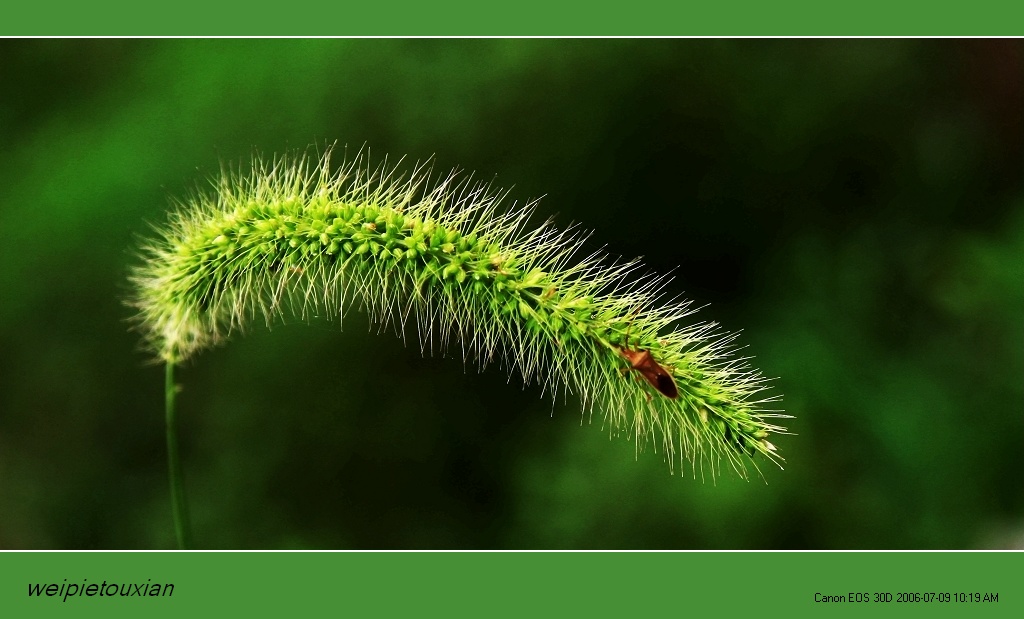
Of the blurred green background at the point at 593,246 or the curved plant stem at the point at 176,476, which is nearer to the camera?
the curved plant stem at the point at 176,476

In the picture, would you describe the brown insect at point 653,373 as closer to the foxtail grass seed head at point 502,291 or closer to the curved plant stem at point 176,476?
the foxtail grass seed head at point 502,291

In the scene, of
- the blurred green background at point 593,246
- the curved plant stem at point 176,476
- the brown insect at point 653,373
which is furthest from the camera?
the blurred green background at point 593,246

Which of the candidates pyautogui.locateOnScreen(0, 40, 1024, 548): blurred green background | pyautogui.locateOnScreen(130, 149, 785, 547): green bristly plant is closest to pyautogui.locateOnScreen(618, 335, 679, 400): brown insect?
pyautogui.locateOnScreen(130, 149, 785, 547): green bristly plant

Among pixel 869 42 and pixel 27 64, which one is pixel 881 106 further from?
pixel 27 64

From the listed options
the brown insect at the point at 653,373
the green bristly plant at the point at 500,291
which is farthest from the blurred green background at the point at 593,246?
the brown insect at the point at 653,373

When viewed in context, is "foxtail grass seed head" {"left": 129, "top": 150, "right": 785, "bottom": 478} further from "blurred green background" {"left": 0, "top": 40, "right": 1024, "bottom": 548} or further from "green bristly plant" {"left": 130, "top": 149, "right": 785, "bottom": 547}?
"blurred green background" {"left": 0, "top": 40, "right": 1024, "bottom": 548}

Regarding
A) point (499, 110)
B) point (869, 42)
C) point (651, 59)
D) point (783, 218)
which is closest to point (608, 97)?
point (651, 59)

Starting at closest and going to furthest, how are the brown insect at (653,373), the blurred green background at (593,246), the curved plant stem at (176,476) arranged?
the brown insect at (653,373) < the curved plant stem at (176,476) < the blurred green background at (593,246)
